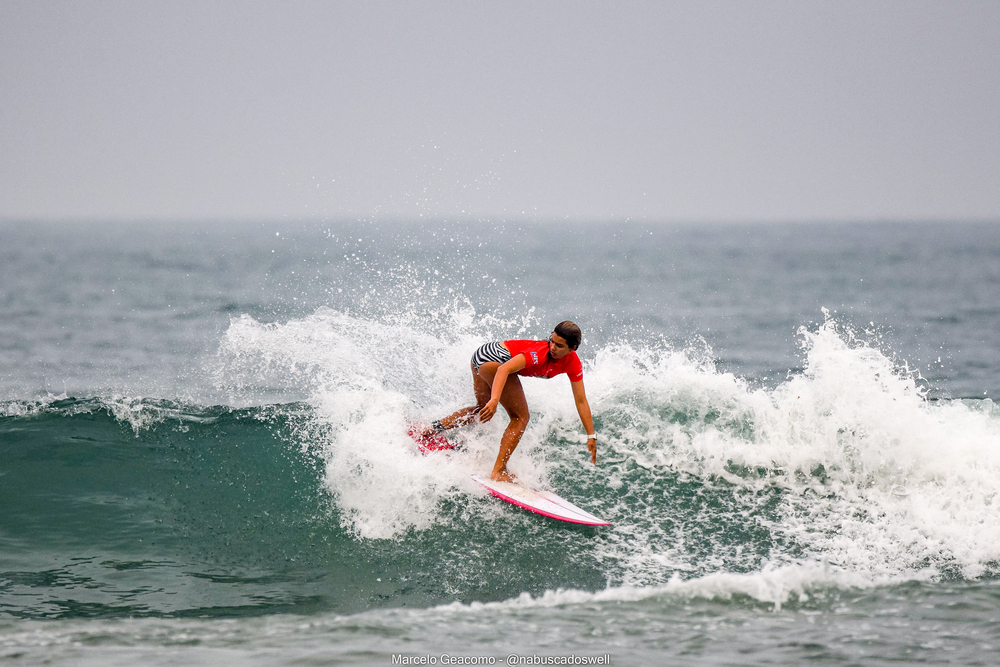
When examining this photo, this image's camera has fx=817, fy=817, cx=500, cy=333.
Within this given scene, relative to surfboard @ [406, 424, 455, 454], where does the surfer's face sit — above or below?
above

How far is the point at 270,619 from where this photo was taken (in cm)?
604

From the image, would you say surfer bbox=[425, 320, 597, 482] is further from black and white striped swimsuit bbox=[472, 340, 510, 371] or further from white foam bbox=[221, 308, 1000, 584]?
white foam bbox=[221, 308, 1000, 584]

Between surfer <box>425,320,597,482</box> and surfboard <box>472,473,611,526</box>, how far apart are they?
0.13 meters

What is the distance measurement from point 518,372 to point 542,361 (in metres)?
0.26

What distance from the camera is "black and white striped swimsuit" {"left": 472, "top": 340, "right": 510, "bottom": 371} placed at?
7535 millimetres

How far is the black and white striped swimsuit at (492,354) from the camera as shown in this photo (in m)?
7.54

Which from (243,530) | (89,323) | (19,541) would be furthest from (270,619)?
(89,323)

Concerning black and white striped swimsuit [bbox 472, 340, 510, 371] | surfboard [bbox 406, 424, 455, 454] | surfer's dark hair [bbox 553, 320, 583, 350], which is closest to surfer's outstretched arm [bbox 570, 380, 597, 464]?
surfer's dark hair [bbox 553, 320, 583, 350]

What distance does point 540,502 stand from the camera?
7621 millimetres

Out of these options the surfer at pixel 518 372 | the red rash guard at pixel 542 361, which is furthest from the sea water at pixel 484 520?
the red rash guard at pixel 542 361

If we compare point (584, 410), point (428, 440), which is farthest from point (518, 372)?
point (428, 440)

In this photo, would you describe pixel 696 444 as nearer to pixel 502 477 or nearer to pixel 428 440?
pixel 502 477

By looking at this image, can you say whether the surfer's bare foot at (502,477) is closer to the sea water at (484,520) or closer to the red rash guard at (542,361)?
the sea water at (484,520)

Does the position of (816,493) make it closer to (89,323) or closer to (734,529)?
(734,529)
